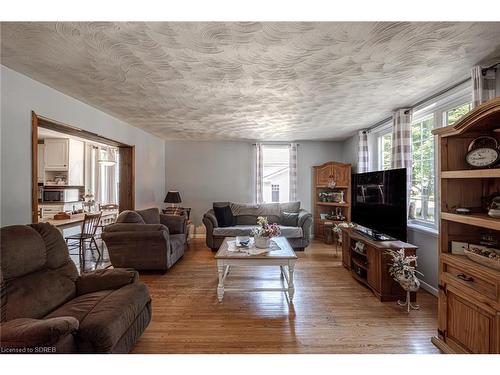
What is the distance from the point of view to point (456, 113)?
285 centimetres

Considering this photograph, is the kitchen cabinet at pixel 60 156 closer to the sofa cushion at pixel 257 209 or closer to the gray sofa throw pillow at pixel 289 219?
the sofa cushion at pixel 257 209

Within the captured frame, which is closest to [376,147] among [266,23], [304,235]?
[304,235]

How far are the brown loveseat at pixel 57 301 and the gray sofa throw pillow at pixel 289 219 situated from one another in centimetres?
365

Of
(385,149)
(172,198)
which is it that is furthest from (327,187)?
(172,198)

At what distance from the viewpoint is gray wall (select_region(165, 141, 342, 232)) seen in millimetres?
6293

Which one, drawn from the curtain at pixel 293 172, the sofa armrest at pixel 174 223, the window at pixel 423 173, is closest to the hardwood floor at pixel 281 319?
the window at pixel 423 173

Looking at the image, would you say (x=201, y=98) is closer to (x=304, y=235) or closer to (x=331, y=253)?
(x=304, y=235)

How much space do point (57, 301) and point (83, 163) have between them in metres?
5.39

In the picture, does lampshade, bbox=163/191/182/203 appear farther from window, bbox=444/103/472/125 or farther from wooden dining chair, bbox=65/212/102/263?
window, bbox=444/103/472/125

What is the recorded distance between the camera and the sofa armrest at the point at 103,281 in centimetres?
210

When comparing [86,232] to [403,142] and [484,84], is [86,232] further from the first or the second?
[484,84]

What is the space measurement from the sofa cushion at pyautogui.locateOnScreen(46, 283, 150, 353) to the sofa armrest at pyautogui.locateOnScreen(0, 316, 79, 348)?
0.18 metres

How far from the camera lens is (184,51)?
1967mm

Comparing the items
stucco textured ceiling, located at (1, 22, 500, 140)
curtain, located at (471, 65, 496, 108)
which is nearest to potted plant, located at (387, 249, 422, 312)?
curtain, located at (471, 65, 496, 108)
